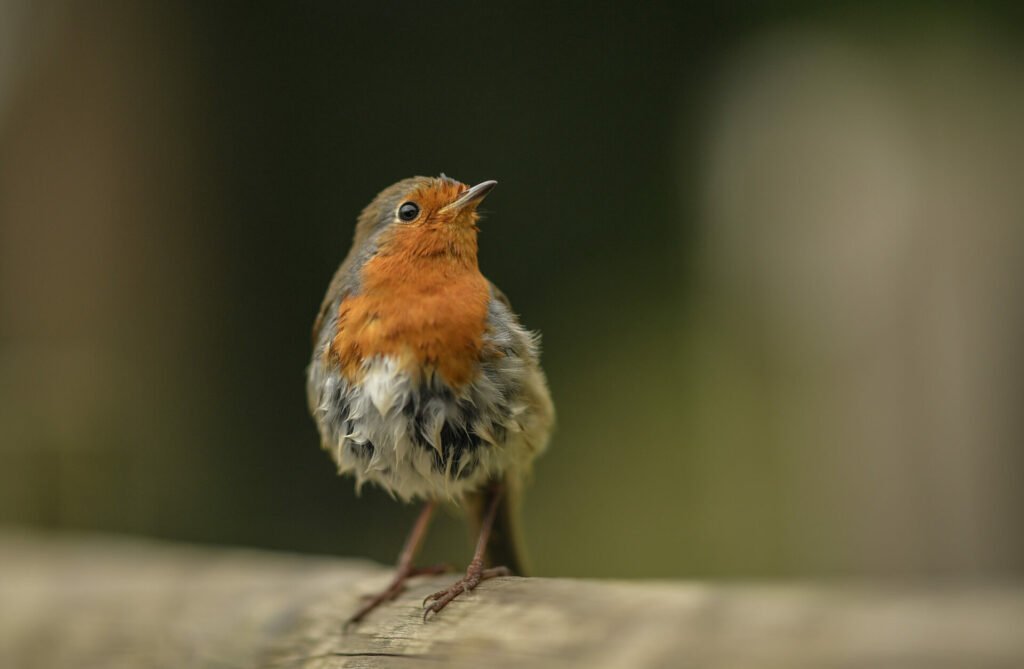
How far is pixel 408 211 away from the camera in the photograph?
198 cm

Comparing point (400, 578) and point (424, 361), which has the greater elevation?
point (424, 361)

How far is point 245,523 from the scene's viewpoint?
19.8 feet

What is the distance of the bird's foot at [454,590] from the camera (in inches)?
72.1

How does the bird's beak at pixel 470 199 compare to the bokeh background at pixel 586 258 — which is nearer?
the bird's beak at pixel 470 199

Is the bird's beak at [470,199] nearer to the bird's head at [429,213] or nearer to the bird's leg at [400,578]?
the bird's head at [429,213]

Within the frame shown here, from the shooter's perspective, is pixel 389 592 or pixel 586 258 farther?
pixel 586 258

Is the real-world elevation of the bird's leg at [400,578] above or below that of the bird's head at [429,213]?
below

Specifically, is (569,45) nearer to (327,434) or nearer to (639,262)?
(639,262)

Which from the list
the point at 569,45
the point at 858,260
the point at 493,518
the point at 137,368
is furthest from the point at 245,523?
the point at 493,518

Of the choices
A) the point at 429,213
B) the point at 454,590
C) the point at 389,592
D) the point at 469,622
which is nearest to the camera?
the point at 469,622

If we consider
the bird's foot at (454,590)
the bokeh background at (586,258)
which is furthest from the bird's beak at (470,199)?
the bokeh background at (586,258)

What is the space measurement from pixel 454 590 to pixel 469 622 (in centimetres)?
18

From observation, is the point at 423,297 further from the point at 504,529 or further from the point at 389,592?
the point at 504,529

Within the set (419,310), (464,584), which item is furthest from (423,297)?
(464,584)
